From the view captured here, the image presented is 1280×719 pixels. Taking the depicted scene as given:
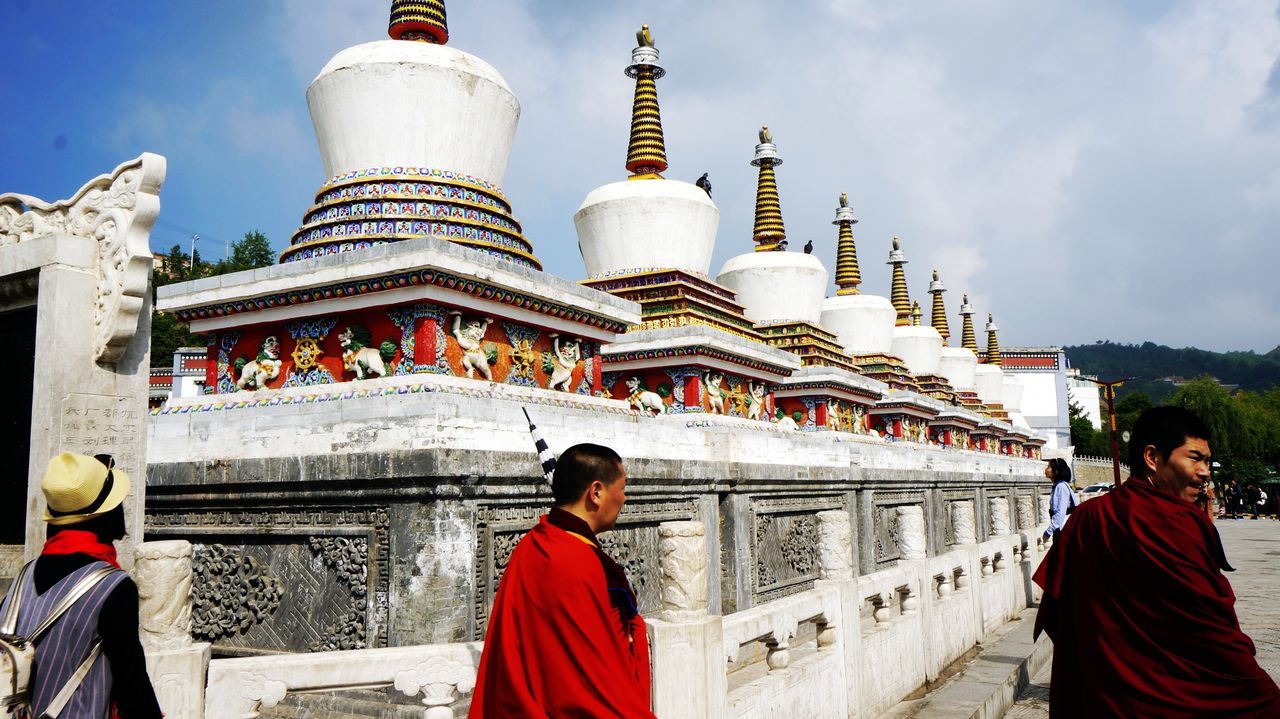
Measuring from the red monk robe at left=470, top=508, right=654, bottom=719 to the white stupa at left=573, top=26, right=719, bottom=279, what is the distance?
39.6 feet

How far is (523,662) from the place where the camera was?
3.51 meters

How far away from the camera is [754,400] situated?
643 inches

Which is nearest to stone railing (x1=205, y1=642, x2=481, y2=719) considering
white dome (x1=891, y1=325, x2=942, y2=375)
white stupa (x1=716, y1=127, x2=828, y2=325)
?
white stupa (x1=716, y1=127, x2=828, y2=325)

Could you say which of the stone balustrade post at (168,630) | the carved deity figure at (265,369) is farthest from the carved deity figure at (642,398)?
the stone balustrade post at (168,630)

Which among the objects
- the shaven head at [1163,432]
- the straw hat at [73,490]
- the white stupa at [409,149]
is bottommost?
the straw hat at [73,490]

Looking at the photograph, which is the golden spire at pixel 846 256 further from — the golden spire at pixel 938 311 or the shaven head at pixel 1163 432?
the shaven head at pixel 1163 432

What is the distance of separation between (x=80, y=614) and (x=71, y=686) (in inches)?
9.2

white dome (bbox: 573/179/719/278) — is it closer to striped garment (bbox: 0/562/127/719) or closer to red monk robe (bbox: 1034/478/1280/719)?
Answer: red monk robe (bbox: 1034/478/1280/719)

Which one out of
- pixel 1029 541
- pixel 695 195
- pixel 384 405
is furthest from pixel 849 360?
pixel 384 405

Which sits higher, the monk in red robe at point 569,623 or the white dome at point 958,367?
the white dome at point 958,367

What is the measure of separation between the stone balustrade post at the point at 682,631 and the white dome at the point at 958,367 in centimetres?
3294

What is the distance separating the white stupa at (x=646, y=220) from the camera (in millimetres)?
15625

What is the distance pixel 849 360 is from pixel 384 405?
1684 cm

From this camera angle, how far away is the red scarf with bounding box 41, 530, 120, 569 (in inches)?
135
